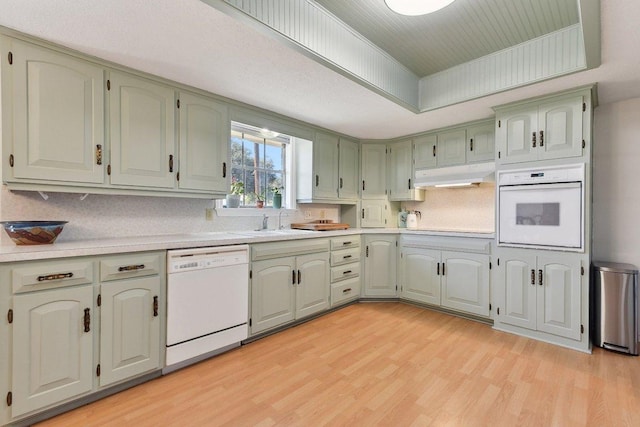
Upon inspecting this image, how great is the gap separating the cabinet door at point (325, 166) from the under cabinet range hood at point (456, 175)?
3.59 ft

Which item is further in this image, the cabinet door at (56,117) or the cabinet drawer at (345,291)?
the cabinet drawer at (345,291)

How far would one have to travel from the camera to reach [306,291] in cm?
309

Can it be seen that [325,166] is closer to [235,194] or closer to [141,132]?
[235,194]

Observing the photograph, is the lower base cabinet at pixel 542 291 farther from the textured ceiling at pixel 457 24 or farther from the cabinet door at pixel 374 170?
the textured ceiling at pixel 457 24

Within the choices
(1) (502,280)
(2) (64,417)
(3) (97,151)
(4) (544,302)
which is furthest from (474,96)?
(2) (64,417)

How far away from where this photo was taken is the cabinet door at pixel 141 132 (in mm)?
2139

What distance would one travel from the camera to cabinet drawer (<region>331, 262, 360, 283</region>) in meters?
3.43

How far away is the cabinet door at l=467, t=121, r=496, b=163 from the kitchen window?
2.16 metres

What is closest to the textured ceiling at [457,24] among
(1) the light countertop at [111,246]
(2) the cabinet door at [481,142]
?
(2) the cabinet door at [481,142]

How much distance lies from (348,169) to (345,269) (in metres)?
1.38

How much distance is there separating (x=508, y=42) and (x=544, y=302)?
2293mm

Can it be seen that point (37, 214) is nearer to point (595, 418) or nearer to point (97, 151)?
point (97, 151)

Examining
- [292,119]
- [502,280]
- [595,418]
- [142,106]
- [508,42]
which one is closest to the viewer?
[595,418]

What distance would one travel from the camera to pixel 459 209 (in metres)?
3.84
